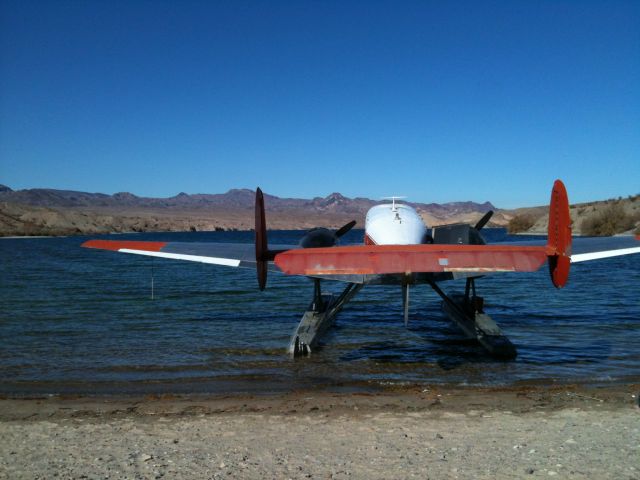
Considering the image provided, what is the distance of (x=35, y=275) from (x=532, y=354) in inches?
1223

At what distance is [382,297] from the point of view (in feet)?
73.9

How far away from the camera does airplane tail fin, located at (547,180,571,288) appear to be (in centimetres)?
797

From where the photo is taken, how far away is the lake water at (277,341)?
1004 centimetres

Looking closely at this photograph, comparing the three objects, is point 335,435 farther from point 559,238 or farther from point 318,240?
point 318,240

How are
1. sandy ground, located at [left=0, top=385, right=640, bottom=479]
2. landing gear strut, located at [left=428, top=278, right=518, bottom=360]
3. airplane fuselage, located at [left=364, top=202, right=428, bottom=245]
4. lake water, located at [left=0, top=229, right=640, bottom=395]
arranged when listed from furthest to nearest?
landing gear strut, located at [left=428, top=278, right=518, bottom=360]
airplane fuselage, located at [left=364, top=202, right=428, bottom=245]
lake water, located at [left=0, top=229, right=640, bottom=395]
sandy ground, located at [left=0, top=385, right=640, bottom=479]

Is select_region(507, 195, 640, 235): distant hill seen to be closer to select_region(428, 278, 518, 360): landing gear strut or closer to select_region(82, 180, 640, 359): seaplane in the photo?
select_region(428, 278, 518, 360): landing gear strut

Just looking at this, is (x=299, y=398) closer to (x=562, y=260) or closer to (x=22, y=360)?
(x=562, y=260)

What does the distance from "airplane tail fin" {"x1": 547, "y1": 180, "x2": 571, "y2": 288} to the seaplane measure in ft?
0.05

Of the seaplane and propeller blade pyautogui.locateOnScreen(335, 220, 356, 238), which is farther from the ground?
propeller blade pyautogui.locateOnScreen(335, 220, 356, 238)

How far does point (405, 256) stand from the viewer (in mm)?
7691

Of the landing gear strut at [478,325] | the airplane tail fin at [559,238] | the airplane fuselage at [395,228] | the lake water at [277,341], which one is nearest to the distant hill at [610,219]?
the lake water at [277,341]

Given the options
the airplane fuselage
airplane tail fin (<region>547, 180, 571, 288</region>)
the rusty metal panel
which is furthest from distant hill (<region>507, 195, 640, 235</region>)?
the rusty metal panel

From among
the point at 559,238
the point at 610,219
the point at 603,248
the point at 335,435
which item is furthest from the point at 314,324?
the point at 610,219

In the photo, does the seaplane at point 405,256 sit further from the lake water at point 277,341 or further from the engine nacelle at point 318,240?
the lake water at point 277,341
